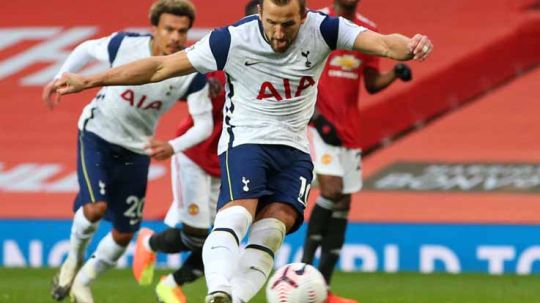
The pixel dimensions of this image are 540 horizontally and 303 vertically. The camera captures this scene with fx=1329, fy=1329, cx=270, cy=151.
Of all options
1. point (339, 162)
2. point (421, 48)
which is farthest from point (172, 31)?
point (421, 48)

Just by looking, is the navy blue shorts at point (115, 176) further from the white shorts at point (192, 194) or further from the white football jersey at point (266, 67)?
the white football jersey at point (266, 67)

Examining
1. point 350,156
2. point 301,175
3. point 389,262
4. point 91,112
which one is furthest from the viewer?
point 389,262

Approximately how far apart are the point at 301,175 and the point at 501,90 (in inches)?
301

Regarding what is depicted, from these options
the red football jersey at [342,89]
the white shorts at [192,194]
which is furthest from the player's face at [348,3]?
the white shorts at [192,194]

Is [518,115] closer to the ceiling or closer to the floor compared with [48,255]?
closer to the ceiling

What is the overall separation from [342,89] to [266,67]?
2995 mm

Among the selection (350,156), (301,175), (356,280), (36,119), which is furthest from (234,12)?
(301,175)

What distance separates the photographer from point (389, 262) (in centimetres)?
1332

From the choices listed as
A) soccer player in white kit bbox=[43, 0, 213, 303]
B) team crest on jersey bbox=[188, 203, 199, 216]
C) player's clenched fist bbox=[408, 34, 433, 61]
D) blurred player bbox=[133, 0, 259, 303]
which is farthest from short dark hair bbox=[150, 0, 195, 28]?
player's clenched fist bbox=[408, 34, 433, 61]

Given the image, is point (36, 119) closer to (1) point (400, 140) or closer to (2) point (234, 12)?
(2) point (234, 12)

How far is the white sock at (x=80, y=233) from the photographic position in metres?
9.05

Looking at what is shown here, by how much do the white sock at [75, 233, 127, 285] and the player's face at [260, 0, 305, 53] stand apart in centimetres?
280

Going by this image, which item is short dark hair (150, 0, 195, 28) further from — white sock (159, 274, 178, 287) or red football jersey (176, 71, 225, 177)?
white sock (159, 274, 178, 287)

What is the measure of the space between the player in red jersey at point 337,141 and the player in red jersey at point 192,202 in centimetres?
76
